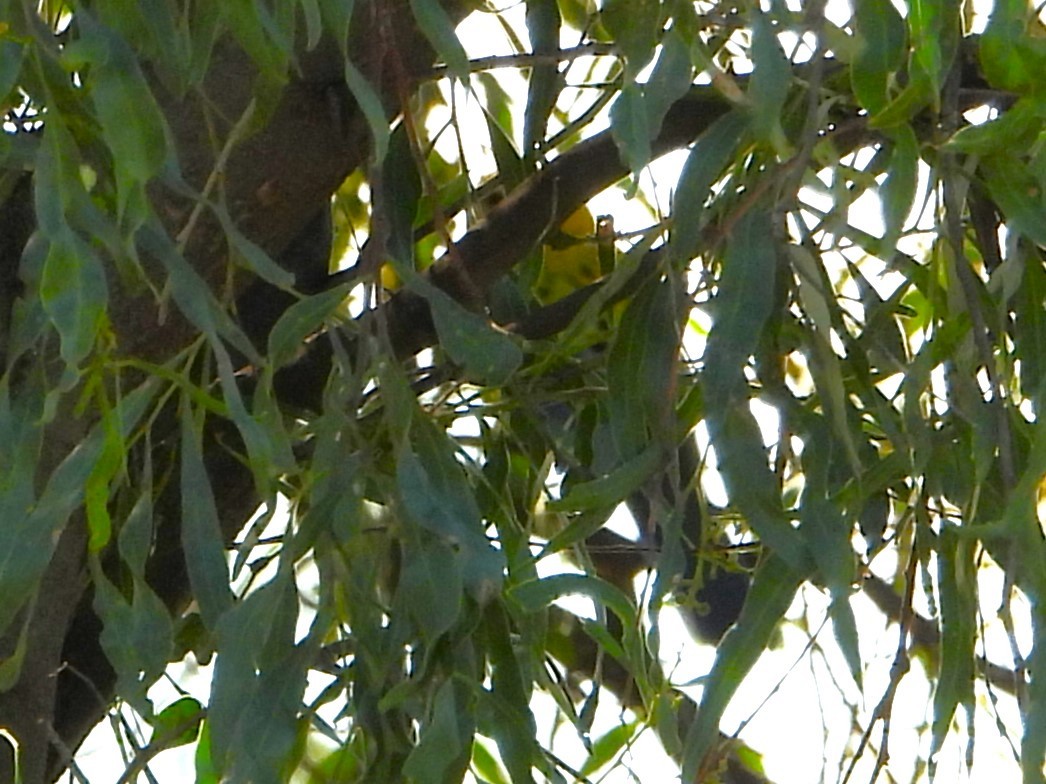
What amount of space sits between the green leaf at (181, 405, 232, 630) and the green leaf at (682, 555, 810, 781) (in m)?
0.19

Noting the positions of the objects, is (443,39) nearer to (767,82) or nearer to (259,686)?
(767,82)

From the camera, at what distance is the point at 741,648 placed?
613 millimetres

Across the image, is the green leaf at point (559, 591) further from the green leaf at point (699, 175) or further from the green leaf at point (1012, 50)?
the green leaf at point (1012, 50)

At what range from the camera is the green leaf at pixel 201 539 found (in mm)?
627

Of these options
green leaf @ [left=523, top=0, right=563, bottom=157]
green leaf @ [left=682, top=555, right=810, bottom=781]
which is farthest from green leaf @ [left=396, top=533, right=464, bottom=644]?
green leaf @ [left=523, top=0, right=563, bottom=157]

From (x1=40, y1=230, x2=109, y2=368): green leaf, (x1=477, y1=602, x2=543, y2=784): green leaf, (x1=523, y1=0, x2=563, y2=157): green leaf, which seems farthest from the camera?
(x1=523, y1=0, x2=563, y2=157): green leaf

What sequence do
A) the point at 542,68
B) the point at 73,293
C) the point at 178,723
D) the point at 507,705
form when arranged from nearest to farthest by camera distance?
the point at 73,293
the point at 507,705
the point at 178,723
the point at 542,68

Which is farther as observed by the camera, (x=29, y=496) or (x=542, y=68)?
(x=542, y=68)

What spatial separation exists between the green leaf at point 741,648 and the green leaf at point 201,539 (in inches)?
7.5

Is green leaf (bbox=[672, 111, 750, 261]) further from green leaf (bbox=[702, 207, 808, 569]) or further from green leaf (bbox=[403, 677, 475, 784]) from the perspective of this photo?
green leaf (bbox=[403, 677, 475, 784])

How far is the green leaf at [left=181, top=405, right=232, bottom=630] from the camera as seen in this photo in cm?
63

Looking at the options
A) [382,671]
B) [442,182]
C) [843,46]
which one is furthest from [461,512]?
[442,182]

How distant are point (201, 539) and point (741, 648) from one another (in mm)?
214

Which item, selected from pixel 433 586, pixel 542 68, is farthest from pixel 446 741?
pixel 542 68
